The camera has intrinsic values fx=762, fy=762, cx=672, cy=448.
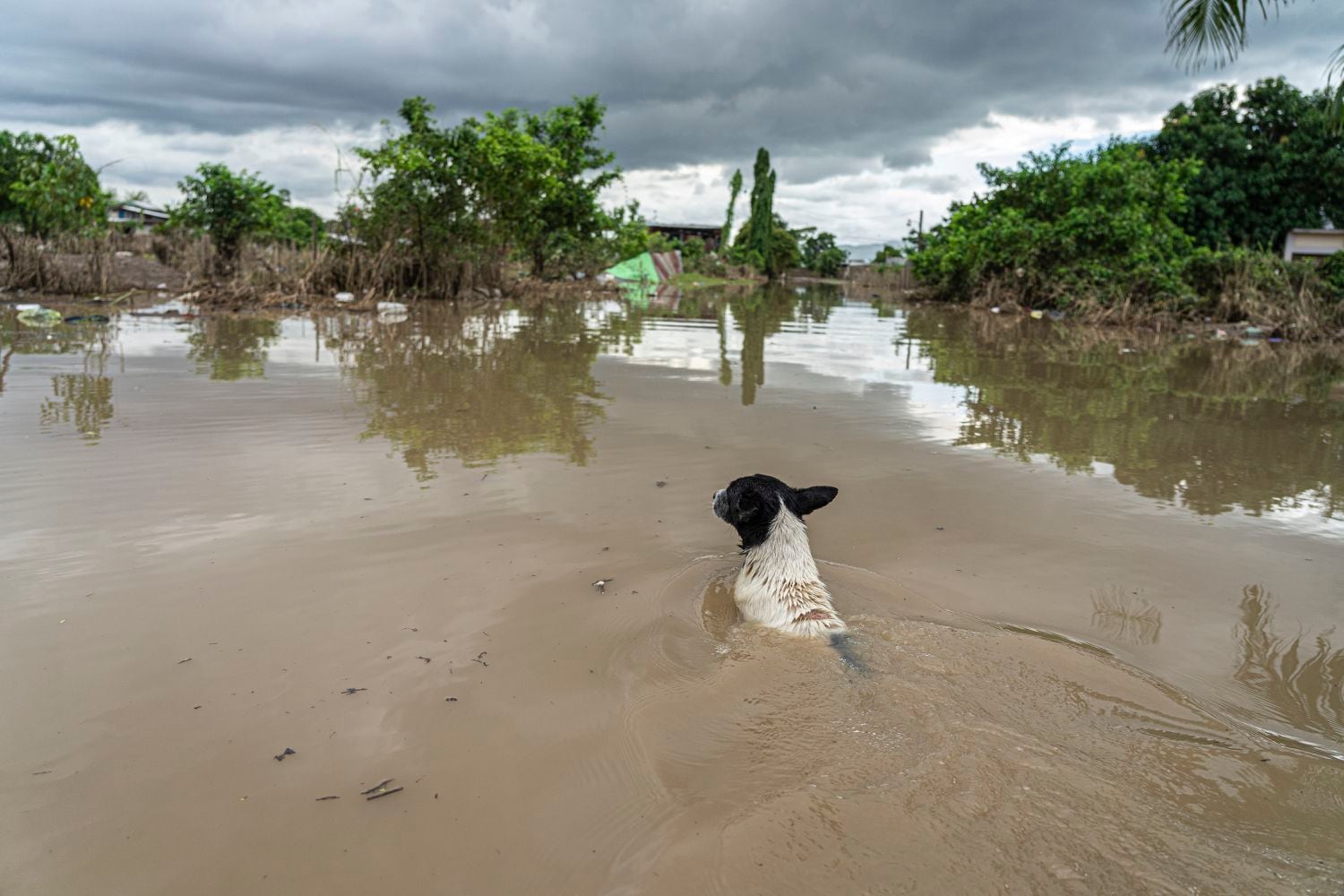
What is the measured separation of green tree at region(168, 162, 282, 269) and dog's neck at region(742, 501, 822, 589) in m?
21.0

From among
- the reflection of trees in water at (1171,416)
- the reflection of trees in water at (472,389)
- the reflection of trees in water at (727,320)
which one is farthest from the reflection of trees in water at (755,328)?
the reflection of trees in water at (1171,416)

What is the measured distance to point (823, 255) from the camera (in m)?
72.6

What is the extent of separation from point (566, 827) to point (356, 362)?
9095 mm

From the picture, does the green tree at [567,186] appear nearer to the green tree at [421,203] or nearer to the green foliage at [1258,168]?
the green tree at [421,203]

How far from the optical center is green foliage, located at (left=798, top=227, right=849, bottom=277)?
236 ft

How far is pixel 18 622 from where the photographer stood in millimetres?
3168

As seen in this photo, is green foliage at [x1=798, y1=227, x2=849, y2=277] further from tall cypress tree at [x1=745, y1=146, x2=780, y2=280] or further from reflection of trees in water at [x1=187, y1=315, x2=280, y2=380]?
reflection of trees in water at [x1=187, y1=315, x2=280, y2=380]

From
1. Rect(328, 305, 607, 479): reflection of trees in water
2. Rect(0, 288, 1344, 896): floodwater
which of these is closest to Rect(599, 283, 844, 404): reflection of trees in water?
Rect(328, 305, 607, 479): reflection of trees in water

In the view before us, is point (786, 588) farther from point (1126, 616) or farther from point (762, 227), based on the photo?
point (762, 227)

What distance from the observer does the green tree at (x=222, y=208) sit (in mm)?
20547

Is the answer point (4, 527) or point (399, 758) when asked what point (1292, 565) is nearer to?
point (399, 758)

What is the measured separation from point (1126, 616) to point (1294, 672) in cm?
68

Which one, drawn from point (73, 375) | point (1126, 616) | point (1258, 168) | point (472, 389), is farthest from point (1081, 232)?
point (73, 375)

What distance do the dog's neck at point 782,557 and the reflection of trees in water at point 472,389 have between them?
7.56 feet
